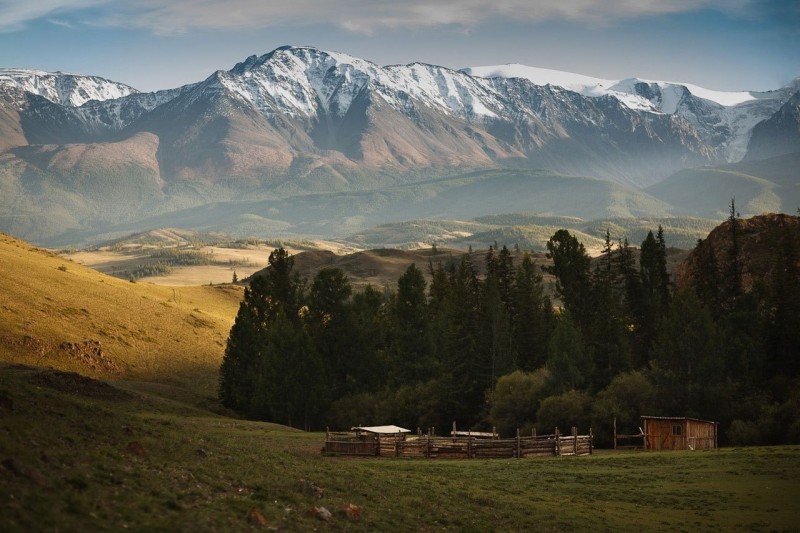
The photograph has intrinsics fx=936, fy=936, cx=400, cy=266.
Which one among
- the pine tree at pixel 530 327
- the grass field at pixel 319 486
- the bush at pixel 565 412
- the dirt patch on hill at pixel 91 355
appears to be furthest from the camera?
the dirt patch on hill at pixel 91 355

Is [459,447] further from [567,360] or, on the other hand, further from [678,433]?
[567,360]

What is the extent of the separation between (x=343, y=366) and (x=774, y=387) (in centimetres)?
4847

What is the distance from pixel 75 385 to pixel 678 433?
48015mm

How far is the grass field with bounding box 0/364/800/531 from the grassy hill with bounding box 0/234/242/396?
48.8 metres

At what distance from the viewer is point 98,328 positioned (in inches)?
4621

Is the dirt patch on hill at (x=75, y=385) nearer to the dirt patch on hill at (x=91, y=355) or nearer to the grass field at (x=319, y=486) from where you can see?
the grass field at (x=319, y=486)

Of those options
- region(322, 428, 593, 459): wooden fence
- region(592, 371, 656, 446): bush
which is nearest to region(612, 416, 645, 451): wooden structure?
region(592, 371, 656, 446): bush

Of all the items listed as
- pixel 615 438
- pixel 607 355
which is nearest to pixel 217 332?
pixel 607 355

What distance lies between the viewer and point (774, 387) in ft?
278

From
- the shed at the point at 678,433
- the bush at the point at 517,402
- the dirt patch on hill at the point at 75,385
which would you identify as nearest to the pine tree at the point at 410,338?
the bush at the point at 517,402

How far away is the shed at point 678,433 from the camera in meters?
74.5

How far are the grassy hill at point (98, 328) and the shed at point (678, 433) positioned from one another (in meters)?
51.5

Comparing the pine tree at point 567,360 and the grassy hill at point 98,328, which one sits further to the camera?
the grassy hill at point 98,328

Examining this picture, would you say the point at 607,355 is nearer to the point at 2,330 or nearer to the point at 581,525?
the point at 581,525
